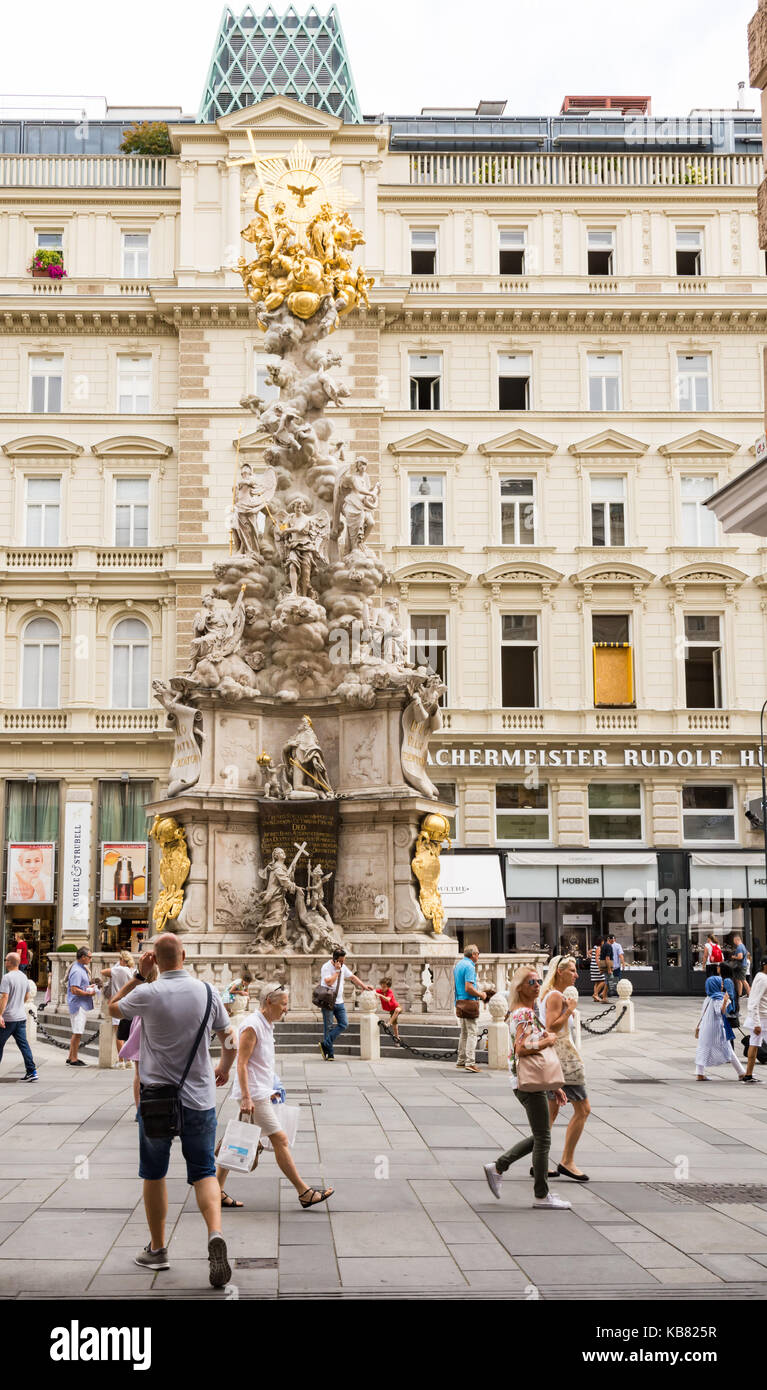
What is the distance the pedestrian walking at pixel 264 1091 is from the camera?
31.3 ft

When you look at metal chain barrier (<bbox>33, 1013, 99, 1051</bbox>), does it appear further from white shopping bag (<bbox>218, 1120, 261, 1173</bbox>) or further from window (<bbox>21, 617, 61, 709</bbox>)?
window (<bbox>21, 617, 61, 709</bbox>)

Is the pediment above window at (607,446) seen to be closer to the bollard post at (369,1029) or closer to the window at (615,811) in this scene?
the window at (615,811)

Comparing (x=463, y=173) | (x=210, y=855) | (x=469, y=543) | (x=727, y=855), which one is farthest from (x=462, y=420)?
(x=210, y=855)

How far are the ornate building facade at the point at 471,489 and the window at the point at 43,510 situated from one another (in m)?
0.06

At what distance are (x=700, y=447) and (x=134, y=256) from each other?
1731 centimetres

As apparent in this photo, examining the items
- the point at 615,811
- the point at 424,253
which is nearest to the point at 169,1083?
the point at 615,811

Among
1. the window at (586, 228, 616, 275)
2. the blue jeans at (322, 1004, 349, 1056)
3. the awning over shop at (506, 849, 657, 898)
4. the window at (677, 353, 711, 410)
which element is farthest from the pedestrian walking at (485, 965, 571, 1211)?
the window at (586, 228, 616, 275)

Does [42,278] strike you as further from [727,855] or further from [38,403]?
[727,855]

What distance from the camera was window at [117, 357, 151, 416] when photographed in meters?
42.8

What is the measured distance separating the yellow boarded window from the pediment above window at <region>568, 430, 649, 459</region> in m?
5.47

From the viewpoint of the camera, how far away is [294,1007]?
836 inches

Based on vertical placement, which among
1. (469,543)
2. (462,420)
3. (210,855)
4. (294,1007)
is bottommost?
(294,1007)

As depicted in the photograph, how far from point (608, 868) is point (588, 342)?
50.0 ft

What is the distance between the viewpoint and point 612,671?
136 ft
